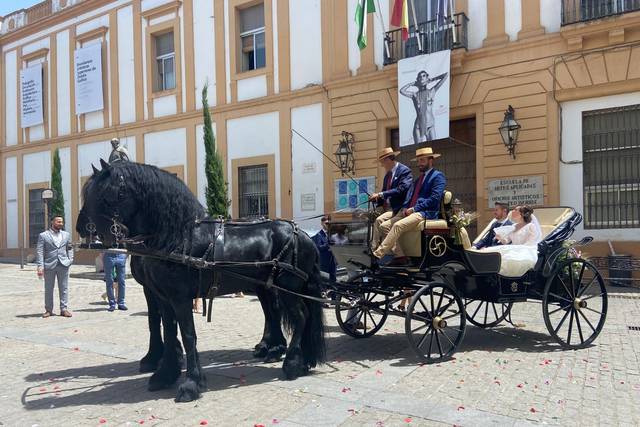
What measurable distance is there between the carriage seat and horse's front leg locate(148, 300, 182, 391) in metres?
2.56

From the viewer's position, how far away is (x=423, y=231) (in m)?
6.00

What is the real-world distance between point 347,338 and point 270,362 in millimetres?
1495

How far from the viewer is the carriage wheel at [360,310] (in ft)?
20.2

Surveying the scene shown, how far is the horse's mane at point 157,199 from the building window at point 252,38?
43.9ft

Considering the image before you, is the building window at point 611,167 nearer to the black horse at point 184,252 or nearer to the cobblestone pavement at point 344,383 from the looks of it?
the cobblestone pavement at point 344,383

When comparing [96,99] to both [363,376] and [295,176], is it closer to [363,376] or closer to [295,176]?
[295,176]

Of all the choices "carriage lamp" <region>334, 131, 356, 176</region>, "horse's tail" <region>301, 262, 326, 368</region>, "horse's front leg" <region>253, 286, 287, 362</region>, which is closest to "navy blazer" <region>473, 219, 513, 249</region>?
"horse's tail" <region>301, 262, 326, 368</region>

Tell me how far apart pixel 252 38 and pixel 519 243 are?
13.3 meters

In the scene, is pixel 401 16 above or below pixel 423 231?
above

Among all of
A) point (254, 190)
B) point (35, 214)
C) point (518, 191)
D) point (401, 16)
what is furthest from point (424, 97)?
point (35, 214)

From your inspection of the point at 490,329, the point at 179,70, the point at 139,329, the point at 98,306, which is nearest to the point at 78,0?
the point at 179,70

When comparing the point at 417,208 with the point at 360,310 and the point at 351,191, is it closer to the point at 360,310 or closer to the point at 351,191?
the point at 360,310

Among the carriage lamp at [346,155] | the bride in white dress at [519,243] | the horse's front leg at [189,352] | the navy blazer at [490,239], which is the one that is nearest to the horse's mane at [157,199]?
the horse's front leg at [189,352]

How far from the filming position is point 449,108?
1366 centimetres
